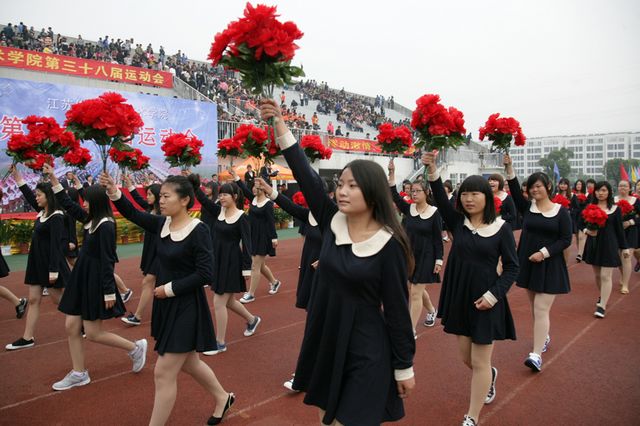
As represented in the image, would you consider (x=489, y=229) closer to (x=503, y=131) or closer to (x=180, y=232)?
(x=503, y=131)

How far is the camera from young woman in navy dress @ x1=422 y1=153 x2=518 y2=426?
362 centimetres

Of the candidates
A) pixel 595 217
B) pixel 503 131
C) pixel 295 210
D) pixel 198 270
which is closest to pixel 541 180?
pixel 503 131

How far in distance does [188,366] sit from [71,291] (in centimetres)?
161

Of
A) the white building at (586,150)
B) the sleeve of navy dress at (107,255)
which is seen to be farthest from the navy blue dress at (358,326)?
the white building at (586,150)

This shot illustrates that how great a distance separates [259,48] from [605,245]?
702 centimetres

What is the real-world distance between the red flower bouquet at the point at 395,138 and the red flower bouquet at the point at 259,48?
3.67 m

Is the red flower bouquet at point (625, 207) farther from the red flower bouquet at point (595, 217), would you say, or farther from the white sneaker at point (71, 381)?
the white sneaker at point (71, 381)

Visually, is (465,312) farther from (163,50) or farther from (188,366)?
(163,50)

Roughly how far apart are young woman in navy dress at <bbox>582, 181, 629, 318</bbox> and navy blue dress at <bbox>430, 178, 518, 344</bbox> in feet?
14.1

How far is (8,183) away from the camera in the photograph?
14828 mm

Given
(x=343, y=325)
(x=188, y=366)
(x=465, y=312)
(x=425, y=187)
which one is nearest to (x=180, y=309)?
(x=188, y=366)

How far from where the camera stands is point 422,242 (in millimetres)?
6113

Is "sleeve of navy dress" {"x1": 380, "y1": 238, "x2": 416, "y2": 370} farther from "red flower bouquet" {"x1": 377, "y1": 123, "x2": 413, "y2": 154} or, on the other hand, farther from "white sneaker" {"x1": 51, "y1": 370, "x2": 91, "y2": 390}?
"red flower bouquet" {"x1": 377, "y1": 123, "x2": 413, "y2": 154}

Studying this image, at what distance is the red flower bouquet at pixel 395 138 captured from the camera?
19.4ft
